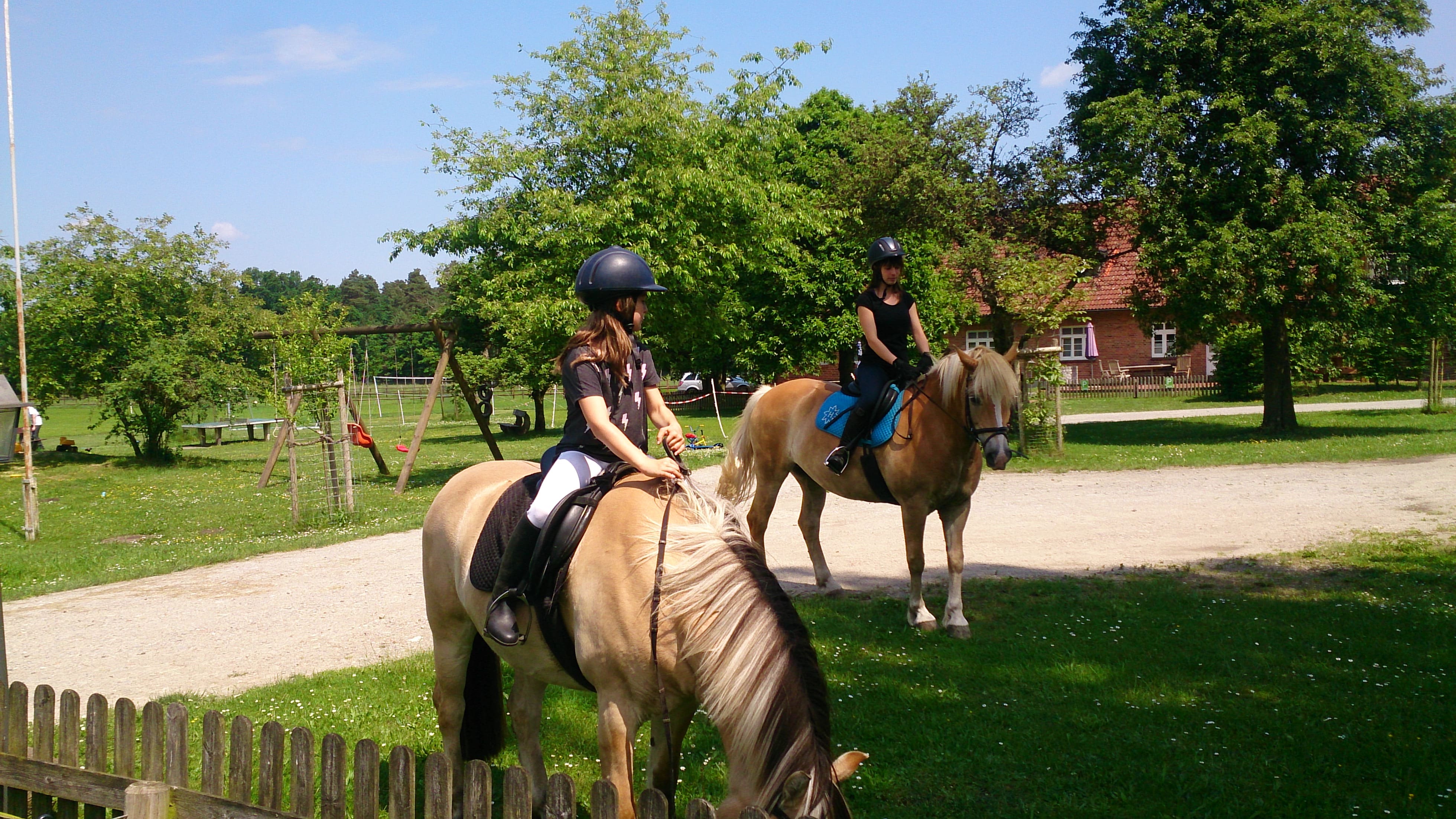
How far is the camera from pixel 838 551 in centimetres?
1061

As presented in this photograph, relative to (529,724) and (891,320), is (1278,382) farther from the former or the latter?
(529,724)

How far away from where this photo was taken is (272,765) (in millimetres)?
3496

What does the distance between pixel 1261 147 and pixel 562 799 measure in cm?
2022

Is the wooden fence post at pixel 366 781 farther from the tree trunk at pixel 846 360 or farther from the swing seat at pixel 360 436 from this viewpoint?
the tree trunk at pixel 846 360

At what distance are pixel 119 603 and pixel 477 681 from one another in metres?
6.51

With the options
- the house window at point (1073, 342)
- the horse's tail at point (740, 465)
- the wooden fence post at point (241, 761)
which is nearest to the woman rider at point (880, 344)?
the horse's tail at point (740, 465)

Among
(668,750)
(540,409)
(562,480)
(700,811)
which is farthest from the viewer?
(540,409)

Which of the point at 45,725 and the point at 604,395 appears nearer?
the point at 604,395

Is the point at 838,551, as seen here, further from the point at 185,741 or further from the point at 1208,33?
the point at 1208,33

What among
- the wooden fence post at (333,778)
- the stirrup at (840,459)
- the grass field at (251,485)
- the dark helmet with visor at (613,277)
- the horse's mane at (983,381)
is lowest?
the grass field at (251,485)

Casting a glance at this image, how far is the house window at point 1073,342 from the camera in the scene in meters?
45.7

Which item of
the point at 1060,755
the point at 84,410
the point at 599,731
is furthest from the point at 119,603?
the point at 84,410

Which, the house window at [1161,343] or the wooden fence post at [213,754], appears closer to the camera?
the wooden fence post at [213,754]

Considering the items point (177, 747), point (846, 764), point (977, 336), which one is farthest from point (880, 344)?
point (977, 336)
